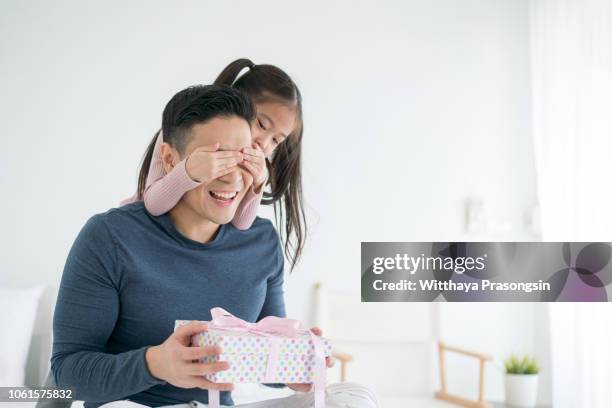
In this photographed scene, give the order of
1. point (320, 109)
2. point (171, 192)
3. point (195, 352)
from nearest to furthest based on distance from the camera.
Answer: point (195, 352) → point (171, 192) → point (320, 109)

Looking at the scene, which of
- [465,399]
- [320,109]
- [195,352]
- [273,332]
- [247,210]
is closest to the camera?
[195,352]

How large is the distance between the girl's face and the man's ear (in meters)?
0.25

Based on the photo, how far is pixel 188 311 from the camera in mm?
1028

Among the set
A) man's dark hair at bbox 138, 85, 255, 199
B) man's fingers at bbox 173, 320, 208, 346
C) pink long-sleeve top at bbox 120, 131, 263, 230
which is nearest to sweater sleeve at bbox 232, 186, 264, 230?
pink long-sleeve top at bbox 120, 131, 263, 230

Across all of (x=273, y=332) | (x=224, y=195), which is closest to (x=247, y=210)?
(x=224, y=195)

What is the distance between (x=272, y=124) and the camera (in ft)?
4.42

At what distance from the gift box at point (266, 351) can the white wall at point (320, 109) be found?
1468mm

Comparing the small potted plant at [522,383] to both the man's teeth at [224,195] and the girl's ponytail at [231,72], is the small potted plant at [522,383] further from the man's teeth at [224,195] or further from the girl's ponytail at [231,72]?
the man's teeth at [224,195]

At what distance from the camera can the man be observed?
90 cm

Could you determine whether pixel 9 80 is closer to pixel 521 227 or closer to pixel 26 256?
pixel 26 256

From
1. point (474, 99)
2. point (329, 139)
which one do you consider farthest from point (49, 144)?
point (474, 99)

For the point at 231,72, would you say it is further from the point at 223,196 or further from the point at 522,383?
the point at 522,383

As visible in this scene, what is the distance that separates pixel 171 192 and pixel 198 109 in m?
0.13

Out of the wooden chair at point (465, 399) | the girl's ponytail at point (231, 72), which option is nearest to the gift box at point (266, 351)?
the girl's ponytail at point (231, 72)
